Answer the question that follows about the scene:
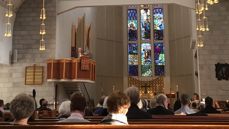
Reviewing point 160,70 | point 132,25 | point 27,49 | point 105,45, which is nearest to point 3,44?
point 27,49

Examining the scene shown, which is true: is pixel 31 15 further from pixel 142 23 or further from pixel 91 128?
pixel 91 128

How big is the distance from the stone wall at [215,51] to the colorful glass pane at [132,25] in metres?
7.66

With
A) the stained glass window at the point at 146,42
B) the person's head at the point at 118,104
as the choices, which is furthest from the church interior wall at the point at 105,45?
the person's head at the point at 118,104

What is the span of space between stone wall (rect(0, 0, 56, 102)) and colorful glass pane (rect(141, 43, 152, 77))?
302 inches

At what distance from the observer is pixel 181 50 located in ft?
66.3

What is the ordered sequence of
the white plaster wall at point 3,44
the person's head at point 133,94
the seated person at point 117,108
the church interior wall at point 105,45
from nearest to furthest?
1. the seated person at point 117,108
2. the person's head at point 133,94
3. the white plaster wall at point 3,44
4. the church interior wall at point 105,45

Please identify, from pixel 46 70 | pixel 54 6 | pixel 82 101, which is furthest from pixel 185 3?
pixel 82 101

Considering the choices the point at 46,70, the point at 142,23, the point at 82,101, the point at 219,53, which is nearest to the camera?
the point at 82,101

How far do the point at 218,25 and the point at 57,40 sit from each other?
755cm

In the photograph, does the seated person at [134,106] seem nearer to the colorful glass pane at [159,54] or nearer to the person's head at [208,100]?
the person's head at [208,100]

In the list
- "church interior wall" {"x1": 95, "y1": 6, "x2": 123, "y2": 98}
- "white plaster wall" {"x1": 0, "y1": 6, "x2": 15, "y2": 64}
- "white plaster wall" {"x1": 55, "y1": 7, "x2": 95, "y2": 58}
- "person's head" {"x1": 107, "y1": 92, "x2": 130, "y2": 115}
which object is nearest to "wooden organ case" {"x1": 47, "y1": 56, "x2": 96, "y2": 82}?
"white plaster wall" {"x1": 55, "y1": 7, "x2": 95, "y2": 58}

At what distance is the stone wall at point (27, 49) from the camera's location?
15094mm

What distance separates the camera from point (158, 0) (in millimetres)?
14359

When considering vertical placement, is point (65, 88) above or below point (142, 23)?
below
